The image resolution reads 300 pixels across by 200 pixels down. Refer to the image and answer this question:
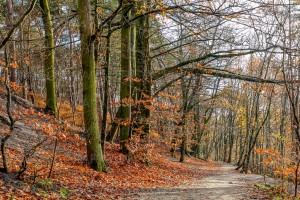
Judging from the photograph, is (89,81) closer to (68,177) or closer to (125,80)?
(68,177)

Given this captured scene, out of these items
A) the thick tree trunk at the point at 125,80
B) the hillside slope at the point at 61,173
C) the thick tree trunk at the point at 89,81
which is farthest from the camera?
the thick tree trunk at the point at 125,80

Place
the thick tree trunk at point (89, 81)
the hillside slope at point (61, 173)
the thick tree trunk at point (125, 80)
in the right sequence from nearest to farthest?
the hillside slope at point (61, 173), the thick tree trunk at point (89, 81), the thick tree trunk at point (125, 80)

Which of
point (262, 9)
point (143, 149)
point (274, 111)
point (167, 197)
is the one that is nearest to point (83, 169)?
point (167, 197)

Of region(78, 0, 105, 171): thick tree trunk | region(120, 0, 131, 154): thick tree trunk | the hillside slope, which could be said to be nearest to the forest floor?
the hillside slope

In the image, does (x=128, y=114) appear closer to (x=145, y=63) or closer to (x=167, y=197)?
(x=145, y=63)

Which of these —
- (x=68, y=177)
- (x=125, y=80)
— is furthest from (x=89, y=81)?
(x=125, y=80)

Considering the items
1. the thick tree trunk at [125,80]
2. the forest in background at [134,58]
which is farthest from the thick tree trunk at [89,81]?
the thick tree trunk at [125,80]

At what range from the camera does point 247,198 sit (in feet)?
23.5

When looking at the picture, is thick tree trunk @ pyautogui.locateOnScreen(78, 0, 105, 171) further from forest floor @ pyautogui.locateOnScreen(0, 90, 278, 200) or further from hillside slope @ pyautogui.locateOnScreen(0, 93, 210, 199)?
hillside slope @ pyautogui.locateOnScreen(0, 93, 210, 199)

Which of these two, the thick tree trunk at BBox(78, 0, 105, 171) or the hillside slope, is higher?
the thick tree trunk at BBox(78, 0, 105, 171)

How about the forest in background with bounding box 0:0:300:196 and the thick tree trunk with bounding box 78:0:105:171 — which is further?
the thick tree trunk with bounding box 78:0:105:171

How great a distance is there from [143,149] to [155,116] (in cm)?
354

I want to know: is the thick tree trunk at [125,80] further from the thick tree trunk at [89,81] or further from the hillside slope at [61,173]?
the thick tree trunk at [89,81]

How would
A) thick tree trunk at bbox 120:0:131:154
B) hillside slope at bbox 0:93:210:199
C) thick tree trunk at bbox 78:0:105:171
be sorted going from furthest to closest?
thick tree trunk at bbox 120:0:131:154
thick tree trunk at bbox 78:0:105:171
hillside slope at bbox 0:93:210:199
